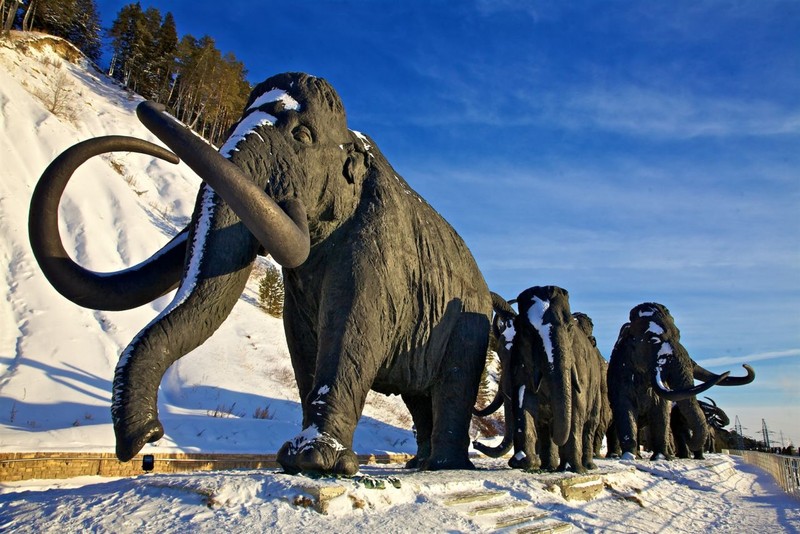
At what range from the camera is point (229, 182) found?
3277mm

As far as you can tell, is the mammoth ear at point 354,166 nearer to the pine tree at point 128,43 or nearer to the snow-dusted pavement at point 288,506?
the snow-dusted pavement at point 288,506

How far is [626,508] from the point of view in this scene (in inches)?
231

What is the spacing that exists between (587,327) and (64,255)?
9128mm

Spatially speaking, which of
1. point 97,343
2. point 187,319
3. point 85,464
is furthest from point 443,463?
point 97,343

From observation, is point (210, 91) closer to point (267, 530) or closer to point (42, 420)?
point (42, 420)

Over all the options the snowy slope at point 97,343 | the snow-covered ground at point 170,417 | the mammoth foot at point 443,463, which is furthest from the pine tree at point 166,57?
the mammoth foot at point 443,463

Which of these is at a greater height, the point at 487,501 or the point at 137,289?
the point at 137,289

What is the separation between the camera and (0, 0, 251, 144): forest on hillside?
1770 inches

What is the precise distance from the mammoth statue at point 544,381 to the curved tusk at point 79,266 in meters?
4.02

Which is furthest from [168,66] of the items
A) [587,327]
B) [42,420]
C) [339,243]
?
[339,243]

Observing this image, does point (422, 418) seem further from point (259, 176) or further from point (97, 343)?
point (97, 343)

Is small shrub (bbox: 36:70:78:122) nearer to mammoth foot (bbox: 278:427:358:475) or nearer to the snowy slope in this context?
the snowy slope

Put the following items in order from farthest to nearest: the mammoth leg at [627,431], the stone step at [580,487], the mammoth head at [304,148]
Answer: the mammoth leg at [627,431], the stone step at [580,487], the mammoth head at [304,148]

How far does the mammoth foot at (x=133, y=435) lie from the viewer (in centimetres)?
281
